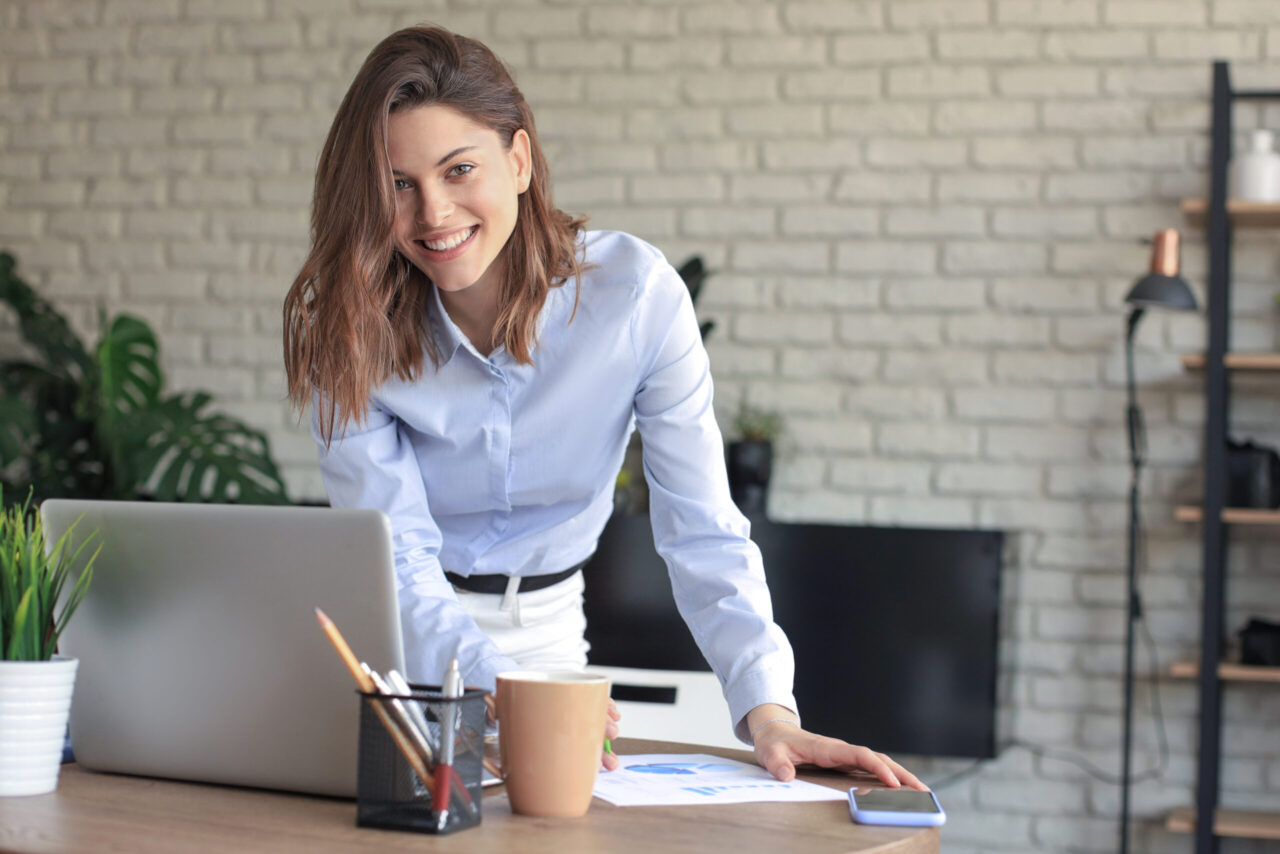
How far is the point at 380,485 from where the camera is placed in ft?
4.47

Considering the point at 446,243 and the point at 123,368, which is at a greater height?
the point at 446,243

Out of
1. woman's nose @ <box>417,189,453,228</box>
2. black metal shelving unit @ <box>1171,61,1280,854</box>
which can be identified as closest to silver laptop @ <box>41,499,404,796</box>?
woman's nose @ <box>417,189,453,228</box>

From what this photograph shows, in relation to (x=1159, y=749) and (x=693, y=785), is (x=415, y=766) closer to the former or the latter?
(x=693, y=785)

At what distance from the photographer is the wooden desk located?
823 millimetres

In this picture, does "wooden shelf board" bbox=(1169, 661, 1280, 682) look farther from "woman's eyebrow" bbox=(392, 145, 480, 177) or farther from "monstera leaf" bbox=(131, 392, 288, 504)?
"woman's eyebrow" bbox=(392, 145, 480, 177)

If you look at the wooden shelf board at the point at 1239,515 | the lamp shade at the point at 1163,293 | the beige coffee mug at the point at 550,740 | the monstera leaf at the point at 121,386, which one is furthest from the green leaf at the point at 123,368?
the beige coffee mug at the point at 550,740

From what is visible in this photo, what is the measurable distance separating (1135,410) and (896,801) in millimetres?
2153

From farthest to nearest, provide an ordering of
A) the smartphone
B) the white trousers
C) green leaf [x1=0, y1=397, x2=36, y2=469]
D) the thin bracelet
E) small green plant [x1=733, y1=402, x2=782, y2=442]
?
small green plant [x1=733, y1=402, x2=782, y2=442]
green leaf [x1=0, y1=397, x2=36, y2=469]
the white trousers
the thin bracelet
the smartphone

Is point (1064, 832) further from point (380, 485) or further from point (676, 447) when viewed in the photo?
point (380, 485)

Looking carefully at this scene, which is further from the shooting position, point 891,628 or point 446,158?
point 891,628

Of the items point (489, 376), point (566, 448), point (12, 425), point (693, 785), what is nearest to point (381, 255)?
point (489, 376)

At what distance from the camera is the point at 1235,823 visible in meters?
2.72

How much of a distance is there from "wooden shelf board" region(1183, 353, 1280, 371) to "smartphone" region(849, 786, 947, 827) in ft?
6.71

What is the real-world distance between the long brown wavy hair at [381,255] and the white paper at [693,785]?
0.49 m
